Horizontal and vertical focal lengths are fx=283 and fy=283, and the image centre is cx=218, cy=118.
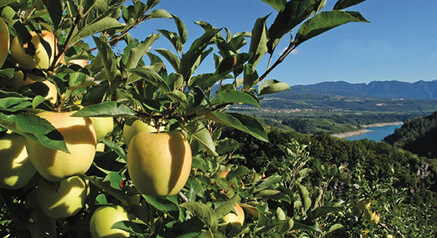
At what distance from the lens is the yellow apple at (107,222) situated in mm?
974

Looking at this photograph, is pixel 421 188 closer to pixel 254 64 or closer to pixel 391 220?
pixel 391 220

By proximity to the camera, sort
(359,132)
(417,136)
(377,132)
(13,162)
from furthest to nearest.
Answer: (377,132) < (359,132) < (417,136) < (13,162)

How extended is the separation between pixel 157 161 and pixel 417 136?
48913 mm

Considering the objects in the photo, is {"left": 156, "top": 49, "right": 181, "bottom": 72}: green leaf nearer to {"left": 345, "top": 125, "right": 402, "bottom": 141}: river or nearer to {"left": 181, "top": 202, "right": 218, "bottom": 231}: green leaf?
{"left": 181, "top": 202, "right": 218, "bottom": 231}: green leaf

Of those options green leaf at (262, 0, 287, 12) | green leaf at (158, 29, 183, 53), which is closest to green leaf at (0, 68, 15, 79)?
green leaf at (158, 29, 183, 53)

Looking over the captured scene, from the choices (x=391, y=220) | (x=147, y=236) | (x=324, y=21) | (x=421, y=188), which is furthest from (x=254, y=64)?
(x=421, y=188)

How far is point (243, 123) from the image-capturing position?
1.99 ft

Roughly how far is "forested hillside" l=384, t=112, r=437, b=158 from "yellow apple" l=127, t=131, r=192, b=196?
38088 millimetres

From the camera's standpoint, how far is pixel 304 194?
158 cm

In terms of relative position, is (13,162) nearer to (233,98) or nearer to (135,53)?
(135,53)

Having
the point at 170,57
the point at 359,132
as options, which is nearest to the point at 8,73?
the point at 170,57

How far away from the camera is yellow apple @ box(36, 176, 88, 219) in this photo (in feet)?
3.06

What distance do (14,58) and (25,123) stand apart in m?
0.37

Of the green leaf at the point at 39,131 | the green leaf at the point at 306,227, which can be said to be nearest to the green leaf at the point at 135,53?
the green leaf at the point at 39,131
